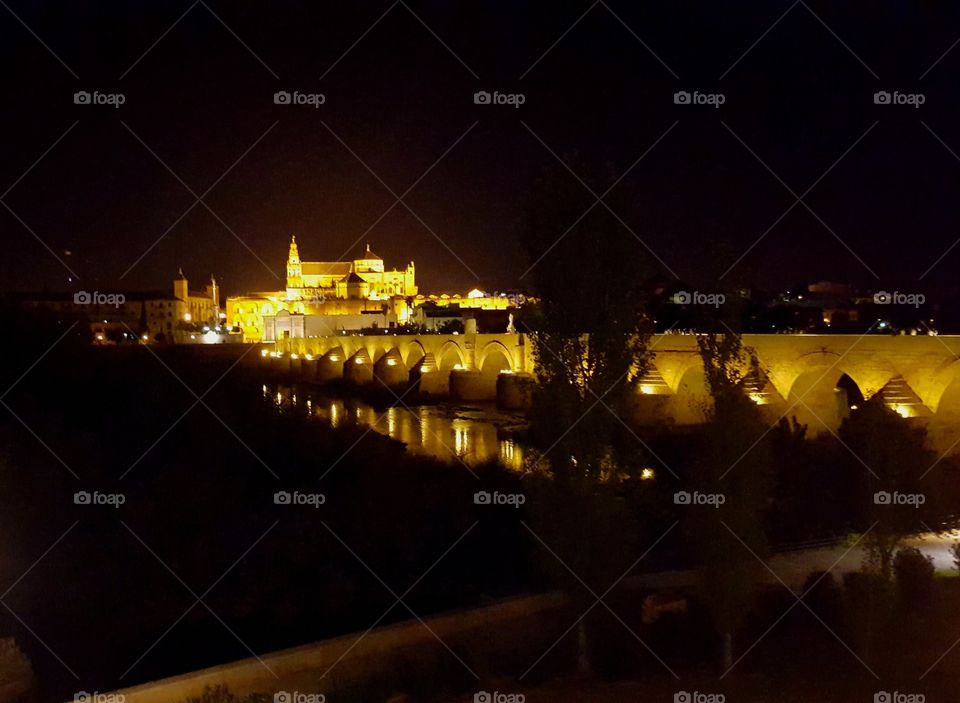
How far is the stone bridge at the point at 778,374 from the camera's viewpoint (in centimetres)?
1284

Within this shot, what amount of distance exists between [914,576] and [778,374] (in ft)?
32.6

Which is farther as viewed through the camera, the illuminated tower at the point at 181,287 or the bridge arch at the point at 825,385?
the illuminated tower at the point at 181,287

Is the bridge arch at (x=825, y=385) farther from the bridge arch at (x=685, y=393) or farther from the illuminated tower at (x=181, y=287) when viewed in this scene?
the illuminated tower at (x=181, y=287)

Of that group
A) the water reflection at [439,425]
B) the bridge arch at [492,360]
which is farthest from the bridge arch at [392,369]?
the bridge arch at [492,360]

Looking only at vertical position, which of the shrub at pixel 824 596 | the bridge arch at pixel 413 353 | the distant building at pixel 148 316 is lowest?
the shrub at pixel 824 596

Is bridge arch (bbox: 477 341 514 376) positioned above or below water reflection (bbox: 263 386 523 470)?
above

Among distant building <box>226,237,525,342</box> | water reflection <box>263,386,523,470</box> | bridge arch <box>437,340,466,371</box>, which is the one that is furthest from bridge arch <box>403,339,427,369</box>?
distant building <box>226,237,525,342</box>

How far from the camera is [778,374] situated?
50.9 ft

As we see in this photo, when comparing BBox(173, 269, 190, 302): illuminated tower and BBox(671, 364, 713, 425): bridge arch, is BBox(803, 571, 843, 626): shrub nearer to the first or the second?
BBox(671, 364, 713, 425): bridge arch

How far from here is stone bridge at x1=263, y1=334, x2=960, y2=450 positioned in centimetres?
1284

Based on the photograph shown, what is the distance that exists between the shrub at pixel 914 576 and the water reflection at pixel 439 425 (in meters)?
10.5

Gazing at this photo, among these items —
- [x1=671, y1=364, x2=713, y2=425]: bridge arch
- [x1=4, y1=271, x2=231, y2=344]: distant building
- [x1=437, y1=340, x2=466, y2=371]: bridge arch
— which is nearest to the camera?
[x1=671, y1=364, x2=713, y2=425]: bridge arch

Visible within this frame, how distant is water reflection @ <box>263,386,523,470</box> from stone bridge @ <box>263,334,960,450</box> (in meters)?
1.61

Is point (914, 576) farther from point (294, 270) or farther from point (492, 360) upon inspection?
point (294, 270)
